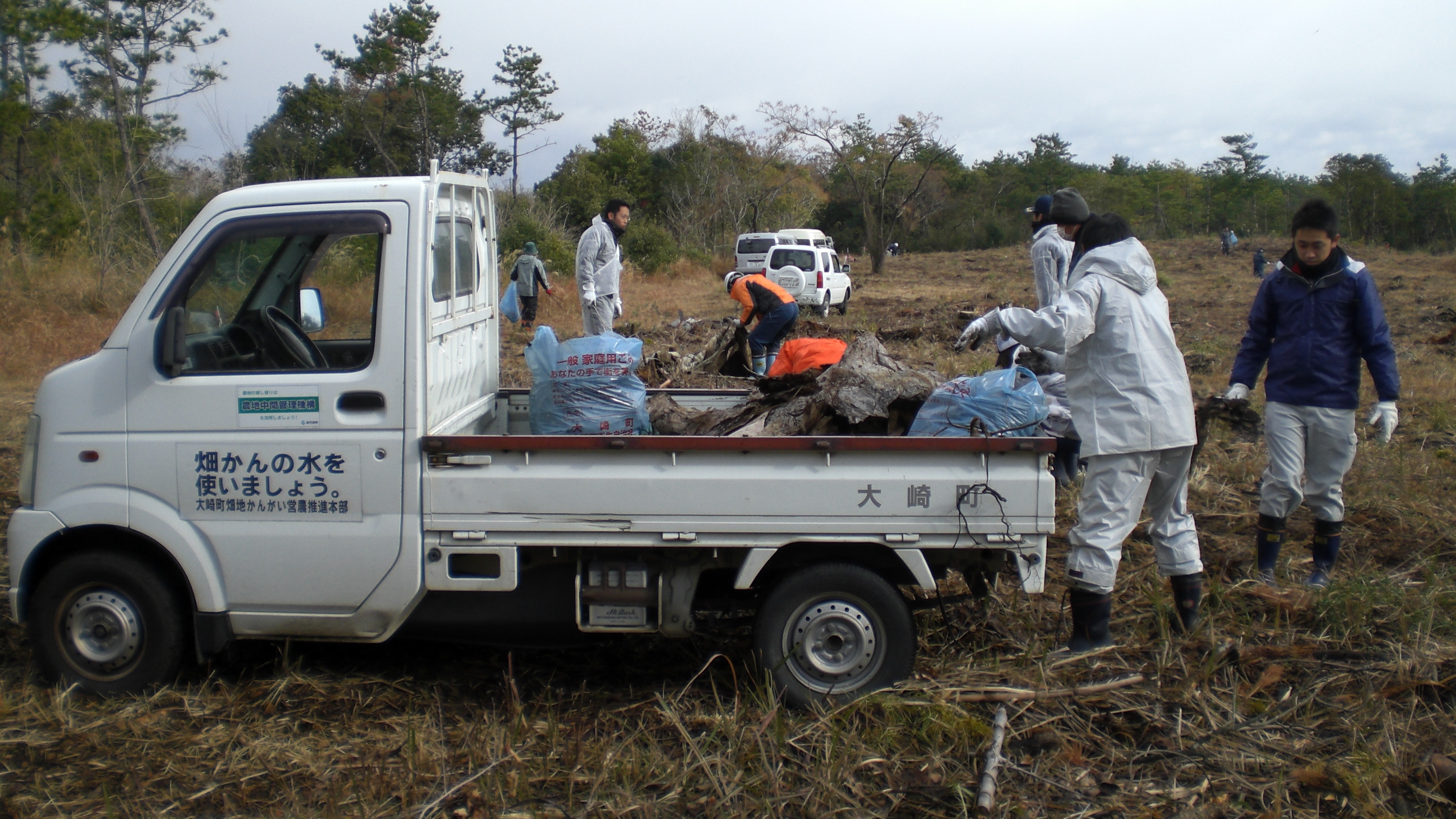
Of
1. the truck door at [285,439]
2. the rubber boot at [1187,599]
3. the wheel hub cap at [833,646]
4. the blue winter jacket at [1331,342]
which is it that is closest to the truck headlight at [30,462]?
the truck door at [285,439]

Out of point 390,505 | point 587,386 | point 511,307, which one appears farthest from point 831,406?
point 511,307

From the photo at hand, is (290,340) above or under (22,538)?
above

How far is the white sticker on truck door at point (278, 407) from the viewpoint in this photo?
3.45m

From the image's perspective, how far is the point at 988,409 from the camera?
363 cm

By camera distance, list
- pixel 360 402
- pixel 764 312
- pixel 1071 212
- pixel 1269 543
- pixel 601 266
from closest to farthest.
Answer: pixel 360 402, pixel 1071 212, pixel 1269 543, pixel 601 266, pixel 764 312

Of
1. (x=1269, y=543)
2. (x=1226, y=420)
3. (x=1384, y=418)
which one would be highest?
(x=1384, y=418)

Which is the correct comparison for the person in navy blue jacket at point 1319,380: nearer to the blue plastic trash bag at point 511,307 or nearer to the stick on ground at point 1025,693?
the stick on ground at point 1025,693

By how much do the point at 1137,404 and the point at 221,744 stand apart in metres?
3.42

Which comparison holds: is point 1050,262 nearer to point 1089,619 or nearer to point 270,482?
point 1089,619

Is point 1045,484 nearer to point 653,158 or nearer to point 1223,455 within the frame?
point 1223,455

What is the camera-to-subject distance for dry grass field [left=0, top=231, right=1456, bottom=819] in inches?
119

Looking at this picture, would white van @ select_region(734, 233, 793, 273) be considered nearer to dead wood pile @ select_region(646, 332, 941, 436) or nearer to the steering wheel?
dead wood pile @ select_region(646, 332, 941, 436)

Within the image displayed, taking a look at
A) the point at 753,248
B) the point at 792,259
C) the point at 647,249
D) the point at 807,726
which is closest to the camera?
the point at 807,726

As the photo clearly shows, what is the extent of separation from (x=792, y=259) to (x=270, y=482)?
1895cm
